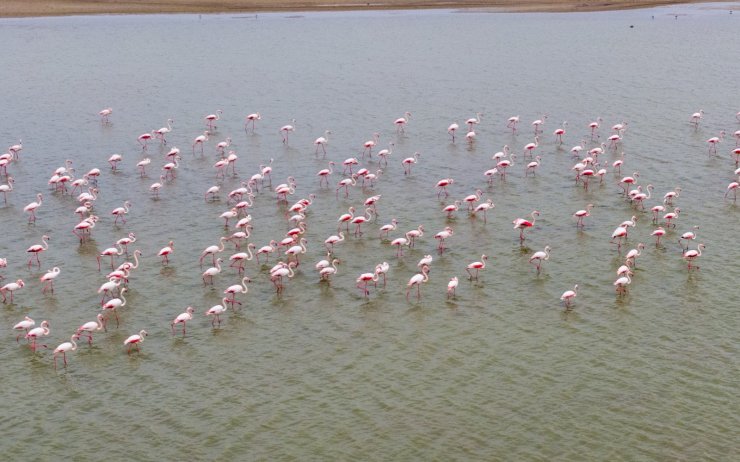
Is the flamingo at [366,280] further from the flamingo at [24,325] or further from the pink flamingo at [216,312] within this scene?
the flamingo at [24,325]

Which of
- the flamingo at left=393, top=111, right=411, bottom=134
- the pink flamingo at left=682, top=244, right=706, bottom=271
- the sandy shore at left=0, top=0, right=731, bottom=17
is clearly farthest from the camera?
the sandy shore at left=0, top=0, right=731, bottom=17

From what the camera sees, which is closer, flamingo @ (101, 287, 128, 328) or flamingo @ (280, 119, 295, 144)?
flamingo @ (101, 287, 128, 328)

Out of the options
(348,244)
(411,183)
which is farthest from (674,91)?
(348,244)

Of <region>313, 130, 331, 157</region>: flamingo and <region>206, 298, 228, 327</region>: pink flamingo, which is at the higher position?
<region>313, 130, 331, 157</region>: flamingo

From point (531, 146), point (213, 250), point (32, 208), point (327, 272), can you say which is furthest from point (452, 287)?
point (32, 208)

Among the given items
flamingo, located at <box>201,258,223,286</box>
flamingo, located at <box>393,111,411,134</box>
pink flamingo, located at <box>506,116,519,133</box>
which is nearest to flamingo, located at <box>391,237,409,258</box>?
flamingo, located at <box>201,258,223,286</box>

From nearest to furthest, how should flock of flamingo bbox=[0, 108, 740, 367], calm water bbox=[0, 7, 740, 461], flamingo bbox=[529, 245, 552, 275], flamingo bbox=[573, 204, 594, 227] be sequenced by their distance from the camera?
calm water bbox=[0, 7, 740, 461], flock of flamingo bbox=[0, 108, 740, 367], flamingo bbox=[529, 245, 552, 275], flamingo bbox=[573, 204, 594, 227]

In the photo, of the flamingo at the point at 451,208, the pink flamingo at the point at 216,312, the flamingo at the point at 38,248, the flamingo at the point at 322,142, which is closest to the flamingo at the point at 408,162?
the flamingo at the point at 322,142

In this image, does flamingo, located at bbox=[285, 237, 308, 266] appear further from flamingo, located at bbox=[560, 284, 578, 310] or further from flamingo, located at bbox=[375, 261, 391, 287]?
flamingo, located at bbox=[560, 284, 578, 310]

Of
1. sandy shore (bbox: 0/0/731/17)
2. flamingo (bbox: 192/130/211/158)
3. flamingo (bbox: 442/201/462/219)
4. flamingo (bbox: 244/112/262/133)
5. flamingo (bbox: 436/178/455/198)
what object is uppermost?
sandy shore (bbox: 0/0/731/17)
